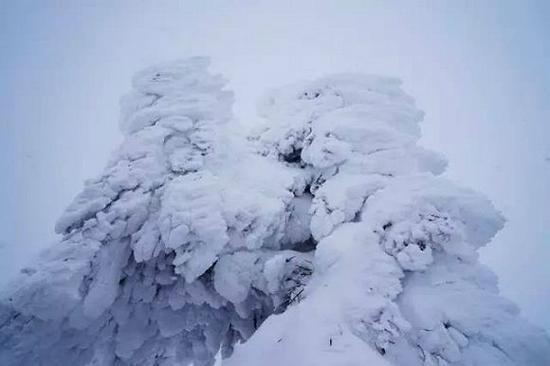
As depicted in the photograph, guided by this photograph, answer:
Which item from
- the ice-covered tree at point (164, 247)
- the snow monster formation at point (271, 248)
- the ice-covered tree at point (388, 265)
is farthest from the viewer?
the ice-covered tree at point (164, 247)

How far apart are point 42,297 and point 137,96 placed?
4.94 m

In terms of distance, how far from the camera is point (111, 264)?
7.12 metres

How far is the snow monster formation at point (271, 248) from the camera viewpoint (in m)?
4.44

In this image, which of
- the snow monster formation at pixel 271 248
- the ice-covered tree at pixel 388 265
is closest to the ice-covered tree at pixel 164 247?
the snow monster formation at pixel 271 248

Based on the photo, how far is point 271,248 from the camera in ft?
25.3

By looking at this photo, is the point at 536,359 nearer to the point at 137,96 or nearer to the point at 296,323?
the point at 296,323

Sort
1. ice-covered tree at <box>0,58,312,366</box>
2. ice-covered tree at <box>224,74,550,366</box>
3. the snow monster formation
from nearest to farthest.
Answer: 1. ice-covered tree at <box>224,74,550,366</box>
2. the snow monster formation
3. ice-covered tree at <box>0,58,312,366</box>

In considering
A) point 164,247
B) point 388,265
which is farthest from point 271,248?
point 388,265

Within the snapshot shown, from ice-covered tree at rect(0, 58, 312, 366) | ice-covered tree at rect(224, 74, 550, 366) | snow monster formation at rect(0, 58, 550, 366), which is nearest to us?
ice-covered tree at rect(224, 74, 550, 366)

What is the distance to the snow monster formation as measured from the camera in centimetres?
444

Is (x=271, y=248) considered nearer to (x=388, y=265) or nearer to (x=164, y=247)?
(x=164, y=247)

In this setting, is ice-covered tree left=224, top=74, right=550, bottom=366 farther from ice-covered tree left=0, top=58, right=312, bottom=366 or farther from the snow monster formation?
ice-covered tree left=0, top=58, right=312, bottom=366

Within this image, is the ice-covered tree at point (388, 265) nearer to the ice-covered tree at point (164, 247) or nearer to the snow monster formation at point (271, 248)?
the snow monster formation at point (271, 248)

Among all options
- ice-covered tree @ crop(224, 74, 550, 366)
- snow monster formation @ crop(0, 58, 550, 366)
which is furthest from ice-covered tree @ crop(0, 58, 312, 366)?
ice-covered tree @ crop(224, 74, 550, 366)
